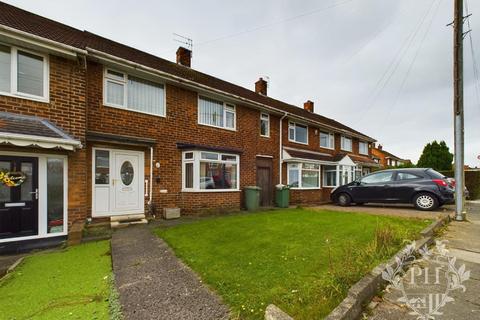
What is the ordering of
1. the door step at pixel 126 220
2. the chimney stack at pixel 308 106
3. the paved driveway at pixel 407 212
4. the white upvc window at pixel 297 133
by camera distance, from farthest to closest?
the chimney stack at pixel 308 106 → the white upvc window at pixel 297 133 → the paved driveway at pixel 407 212 → the door step at pixel 126 220

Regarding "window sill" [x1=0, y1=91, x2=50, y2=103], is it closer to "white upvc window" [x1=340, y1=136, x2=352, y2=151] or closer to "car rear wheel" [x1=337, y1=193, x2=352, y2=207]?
"car rear wheel" [x1=337, y1=193, x2=352, y2=207]

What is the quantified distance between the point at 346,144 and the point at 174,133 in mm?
15525

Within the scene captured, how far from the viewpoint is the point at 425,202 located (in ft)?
32.5

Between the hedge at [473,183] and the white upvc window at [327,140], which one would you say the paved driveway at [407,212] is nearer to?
the white upvc window at [327,140]

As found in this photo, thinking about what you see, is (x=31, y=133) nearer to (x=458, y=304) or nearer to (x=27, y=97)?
(x=27, y=97)

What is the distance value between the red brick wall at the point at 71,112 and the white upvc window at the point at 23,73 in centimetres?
17

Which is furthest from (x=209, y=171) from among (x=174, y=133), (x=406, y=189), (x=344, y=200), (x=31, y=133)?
(x=406, y=189)

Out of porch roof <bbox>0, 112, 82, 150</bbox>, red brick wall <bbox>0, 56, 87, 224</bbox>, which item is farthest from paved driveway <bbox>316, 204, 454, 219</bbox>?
porch roof <bbox>0, 112, 82, 150</bbox>

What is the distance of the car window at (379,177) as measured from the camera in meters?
11.1

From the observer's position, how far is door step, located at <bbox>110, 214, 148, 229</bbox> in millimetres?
7213

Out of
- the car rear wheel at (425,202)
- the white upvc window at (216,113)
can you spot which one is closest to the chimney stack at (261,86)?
the white upvc window at (216,113)

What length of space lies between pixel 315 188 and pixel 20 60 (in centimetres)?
1427

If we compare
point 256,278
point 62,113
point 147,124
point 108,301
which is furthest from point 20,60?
point 256,278

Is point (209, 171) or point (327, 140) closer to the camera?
point (209, 171)
